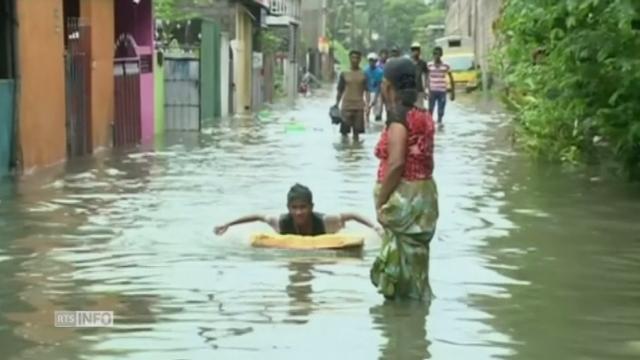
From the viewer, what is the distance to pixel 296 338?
24.2 ft

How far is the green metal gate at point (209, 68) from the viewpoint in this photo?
107 ft

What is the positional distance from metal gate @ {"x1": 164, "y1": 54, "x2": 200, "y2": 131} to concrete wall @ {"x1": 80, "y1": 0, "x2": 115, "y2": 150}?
19.5 feet

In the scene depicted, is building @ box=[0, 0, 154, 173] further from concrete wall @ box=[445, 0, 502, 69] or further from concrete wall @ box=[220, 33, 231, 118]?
concrete wall @ box=[445, 0, 502, 69]

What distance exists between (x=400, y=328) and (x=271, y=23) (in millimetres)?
45250

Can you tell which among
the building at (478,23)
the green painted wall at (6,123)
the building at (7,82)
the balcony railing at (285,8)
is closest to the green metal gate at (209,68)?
the building at (7,82)

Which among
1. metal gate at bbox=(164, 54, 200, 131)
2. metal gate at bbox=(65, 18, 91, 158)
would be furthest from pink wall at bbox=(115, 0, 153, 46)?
metal gate at bbox=(65, 18, 91, 158)

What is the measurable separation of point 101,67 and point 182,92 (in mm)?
7182

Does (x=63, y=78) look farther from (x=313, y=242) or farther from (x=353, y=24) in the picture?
(x=353, y=24)

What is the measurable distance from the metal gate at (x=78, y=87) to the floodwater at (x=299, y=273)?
2.71 m

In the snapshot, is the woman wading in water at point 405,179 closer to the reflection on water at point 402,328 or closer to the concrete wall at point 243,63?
the reflection on water at point 402,328

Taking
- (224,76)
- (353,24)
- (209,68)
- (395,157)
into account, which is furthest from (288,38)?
(353,24)

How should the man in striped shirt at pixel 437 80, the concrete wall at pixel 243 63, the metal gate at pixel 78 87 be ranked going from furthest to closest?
the concrete wall at pixel 243 63 → the man in striped shirt at pixel 437 80 → the metal gate at pixel 78 87

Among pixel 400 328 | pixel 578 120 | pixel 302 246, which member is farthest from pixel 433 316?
pixel 578 120

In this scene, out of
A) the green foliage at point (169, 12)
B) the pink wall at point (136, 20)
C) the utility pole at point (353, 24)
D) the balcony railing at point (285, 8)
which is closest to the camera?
the pink wall at point (136, 20)
